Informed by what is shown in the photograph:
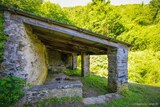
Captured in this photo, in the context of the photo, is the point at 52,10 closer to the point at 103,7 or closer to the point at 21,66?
the point at 103,7

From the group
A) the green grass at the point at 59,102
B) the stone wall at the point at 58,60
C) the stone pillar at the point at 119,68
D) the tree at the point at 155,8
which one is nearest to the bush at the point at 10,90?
the green grass at the point at 59,102

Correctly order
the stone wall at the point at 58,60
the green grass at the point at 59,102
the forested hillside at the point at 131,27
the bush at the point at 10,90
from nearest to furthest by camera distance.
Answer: the bush at the point at 10,90, the green grass at the point at 59,102, the forested hillside at the point at 131,27, the stone wall at the point at 58,60

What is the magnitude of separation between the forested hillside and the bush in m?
8.04

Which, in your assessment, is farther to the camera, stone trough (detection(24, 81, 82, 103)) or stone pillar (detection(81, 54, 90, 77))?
stone pillar (detection(81, 54, 90, 77))

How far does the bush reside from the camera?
15.1 ft

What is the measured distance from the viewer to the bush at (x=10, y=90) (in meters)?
4.61

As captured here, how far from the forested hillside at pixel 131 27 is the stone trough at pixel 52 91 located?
8262mm

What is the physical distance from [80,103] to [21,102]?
6.47 feet

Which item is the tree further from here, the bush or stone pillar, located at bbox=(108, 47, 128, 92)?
the bush

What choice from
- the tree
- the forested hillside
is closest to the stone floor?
the forested hillside

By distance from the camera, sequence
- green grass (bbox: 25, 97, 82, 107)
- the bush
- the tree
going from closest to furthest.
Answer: the bush → green grass (bbox: 25, 97, 82, 107) → the tree

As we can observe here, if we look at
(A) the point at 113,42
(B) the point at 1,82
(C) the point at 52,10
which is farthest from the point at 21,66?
(C) the point at 52,10

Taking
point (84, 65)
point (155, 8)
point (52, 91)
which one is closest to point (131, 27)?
point (155, 8)

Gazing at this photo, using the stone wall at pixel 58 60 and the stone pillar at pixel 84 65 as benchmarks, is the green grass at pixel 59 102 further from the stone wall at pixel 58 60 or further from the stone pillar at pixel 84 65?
the stone wall at pixel 58 60
